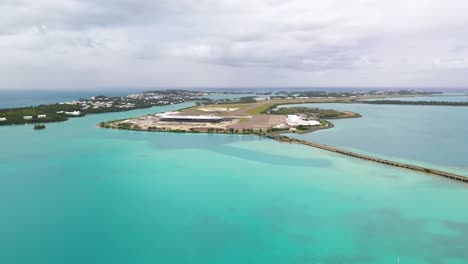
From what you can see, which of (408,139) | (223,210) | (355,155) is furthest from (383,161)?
(223,210)

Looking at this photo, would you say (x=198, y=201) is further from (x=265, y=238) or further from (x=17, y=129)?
(x=17, y=129)

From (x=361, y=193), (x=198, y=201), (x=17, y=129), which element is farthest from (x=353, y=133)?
(x=17, y=129)

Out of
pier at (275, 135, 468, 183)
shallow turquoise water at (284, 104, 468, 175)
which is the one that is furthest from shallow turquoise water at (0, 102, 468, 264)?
shallow turquoise water at (284, 104, 468, 175)

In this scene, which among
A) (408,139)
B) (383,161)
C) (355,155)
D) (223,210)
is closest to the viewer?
(223,210)

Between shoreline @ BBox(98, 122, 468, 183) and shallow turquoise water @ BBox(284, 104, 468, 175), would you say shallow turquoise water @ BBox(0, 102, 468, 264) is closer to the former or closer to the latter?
shoreline @ BBox(98, 122, 468, 183)

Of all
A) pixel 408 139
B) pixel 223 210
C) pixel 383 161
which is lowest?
pixel 223 210

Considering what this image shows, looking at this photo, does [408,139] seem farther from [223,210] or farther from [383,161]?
[223,210]
